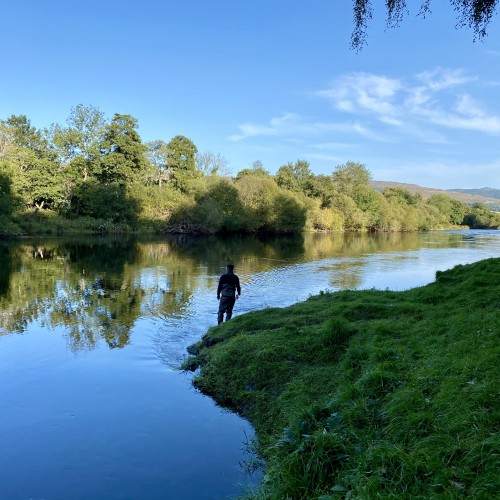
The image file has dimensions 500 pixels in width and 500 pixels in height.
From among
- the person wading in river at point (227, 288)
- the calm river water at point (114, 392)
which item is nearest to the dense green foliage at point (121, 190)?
the calm river water at point (114, 392)

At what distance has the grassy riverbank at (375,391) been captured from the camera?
14.4ft

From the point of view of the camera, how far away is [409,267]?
1315 inches

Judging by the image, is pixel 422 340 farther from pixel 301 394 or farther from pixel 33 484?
pixel 33 484

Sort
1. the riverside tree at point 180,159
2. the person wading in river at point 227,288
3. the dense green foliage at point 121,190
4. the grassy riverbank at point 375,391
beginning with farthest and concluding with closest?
the riverside tree at point 180,159
the dense green foliage at point 121,190
the person wading in river at point 227,288
the grassy riverbank at point 375,391

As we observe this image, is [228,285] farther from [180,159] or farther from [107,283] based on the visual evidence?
[180,159]

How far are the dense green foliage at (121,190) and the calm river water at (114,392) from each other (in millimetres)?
38400

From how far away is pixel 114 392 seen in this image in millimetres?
9477

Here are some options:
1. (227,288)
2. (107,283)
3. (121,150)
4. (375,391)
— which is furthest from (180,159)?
(375,391)

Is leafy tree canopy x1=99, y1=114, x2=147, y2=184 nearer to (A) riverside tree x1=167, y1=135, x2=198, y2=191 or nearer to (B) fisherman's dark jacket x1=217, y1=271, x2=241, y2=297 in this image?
(A) riverside tree x1=167, y1=135, x2=198, y2=191

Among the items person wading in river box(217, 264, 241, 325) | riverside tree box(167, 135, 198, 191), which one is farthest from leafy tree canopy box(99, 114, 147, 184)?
person wading in river box(217, 264, 241, 325)

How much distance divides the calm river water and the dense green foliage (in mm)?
38400

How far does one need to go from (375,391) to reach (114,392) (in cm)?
598

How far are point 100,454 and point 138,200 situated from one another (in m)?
64.7

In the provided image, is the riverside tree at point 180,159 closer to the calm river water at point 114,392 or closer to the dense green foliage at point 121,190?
the dense green foliage at point 121,190
